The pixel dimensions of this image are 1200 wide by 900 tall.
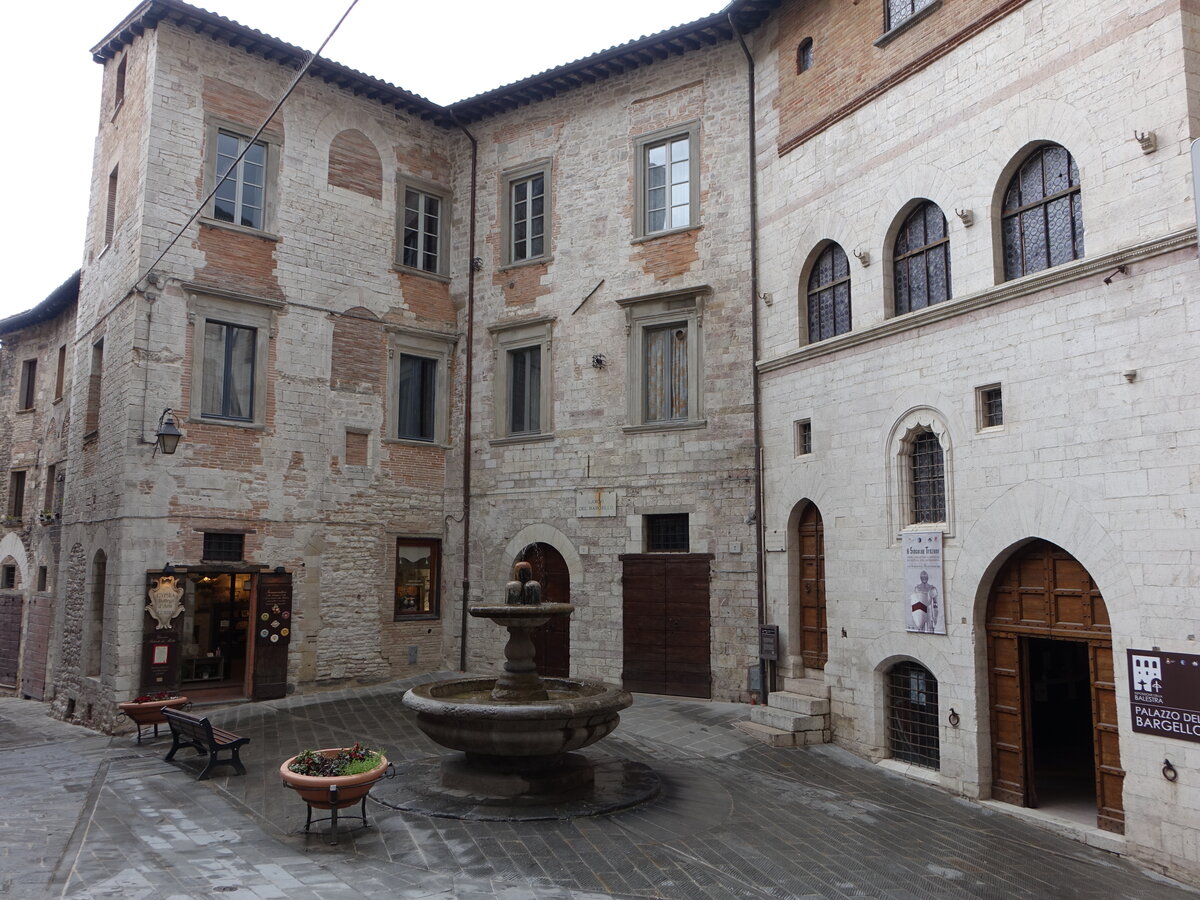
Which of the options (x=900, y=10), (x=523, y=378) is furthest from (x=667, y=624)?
(x=900, y=10)

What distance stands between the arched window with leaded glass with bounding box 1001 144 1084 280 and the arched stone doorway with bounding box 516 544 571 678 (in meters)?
9.18

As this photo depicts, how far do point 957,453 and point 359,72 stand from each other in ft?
42.5

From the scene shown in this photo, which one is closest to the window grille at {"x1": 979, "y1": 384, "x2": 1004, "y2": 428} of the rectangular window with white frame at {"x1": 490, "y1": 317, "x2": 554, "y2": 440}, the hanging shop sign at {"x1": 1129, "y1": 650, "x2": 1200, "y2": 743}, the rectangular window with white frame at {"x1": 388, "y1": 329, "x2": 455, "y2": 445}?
the hanging shop sign at {"x1": 1129, "y1": 650, "x2": 1200, "y2": 743}

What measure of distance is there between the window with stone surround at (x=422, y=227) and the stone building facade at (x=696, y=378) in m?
0.08

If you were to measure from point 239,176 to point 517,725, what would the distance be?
1176 cm

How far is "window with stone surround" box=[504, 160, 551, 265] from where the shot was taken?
17594 mm

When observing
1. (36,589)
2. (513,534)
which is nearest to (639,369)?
(513,534)

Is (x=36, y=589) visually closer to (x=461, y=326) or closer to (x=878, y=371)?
(x=461, y=326)

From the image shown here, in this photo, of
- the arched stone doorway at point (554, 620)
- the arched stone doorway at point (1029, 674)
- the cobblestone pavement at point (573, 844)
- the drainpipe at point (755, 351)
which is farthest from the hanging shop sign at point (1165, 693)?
the arched stone doorway at point (554, 620)

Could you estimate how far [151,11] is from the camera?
15.1 meters

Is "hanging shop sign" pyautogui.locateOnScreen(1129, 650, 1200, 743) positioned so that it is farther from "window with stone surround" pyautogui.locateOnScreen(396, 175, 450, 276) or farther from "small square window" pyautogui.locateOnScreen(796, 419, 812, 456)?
"window with stone surround" pyautogui.locateOnScreen(396, 175, 450, 276)

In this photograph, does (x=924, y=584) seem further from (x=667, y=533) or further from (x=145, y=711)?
(x=145, y=711)

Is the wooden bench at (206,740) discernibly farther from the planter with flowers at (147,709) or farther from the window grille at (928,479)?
the window grille at (928,479)

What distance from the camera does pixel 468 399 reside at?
18109mm
